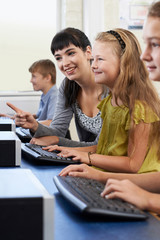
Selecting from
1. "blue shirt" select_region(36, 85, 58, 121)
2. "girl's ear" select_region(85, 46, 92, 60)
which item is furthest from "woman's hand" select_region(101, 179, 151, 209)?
"blue shirt" select_region(36, 85, 58, 121)

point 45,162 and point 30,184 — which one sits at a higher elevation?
point 30,184

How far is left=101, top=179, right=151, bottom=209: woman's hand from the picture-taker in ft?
3.08

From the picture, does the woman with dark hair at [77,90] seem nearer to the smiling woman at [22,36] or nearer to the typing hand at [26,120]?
the typing hand at [26,120]

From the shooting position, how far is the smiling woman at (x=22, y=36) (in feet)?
13.4

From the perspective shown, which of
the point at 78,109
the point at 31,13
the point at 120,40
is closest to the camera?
the point at 120,40

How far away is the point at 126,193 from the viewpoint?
3.10ft

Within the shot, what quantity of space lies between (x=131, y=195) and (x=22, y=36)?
3.38 metres

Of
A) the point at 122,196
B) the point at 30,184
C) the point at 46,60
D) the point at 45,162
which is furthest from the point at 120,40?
the point at 46,60

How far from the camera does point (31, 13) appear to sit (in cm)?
414

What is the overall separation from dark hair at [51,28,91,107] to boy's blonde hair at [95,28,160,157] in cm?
46

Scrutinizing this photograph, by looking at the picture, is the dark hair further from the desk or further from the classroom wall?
the classroom wall

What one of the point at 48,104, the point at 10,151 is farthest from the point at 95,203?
the point at 48,104

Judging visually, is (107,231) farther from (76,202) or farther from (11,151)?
(11,151)

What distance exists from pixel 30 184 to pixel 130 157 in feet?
2.37
